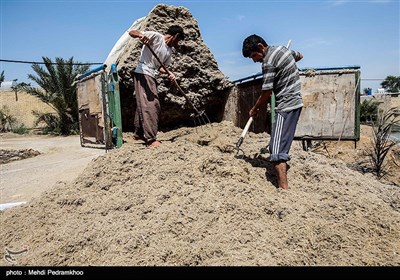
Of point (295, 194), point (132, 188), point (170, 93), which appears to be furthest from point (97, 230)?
point (170, 93)

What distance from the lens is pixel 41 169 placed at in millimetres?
7098

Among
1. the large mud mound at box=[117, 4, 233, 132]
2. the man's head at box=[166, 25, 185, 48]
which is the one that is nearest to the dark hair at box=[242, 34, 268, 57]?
the man's head at box=[166, 25, 185, 48]

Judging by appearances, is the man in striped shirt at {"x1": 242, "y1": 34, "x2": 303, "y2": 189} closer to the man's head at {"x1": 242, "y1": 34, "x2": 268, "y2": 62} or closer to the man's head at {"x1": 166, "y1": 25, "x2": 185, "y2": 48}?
the man's head at {"x1": 242, "y1": 34, "x2": 268, "y2": 62}

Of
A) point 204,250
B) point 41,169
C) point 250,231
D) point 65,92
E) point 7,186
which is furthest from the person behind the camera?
point 65,92

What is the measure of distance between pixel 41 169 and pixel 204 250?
19.6 feet

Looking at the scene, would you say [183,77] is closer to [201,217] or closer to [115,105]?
[115,105]

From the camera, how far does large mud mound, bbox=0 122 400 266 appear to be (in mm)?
2244

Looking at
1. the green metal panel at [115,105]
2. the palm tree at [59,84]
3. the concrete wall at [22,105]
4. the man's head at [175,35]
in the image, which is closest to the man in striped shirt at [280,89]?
the man's head at [175,35]

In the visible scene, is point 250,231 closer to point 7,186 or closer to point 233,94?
point 233,94

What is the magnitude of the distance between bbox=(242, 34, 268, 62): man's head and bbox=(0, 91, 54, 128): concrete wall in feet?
65.7

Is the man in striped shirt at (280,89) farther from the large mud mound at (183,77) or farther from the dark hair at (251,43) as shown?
the large mud mound at (183,77)

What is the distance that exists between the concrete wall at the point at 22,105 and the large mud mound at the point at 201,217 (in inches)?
765

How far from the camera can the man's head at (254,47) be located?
119 inches

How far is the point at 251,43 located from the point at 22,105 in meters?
22.7
